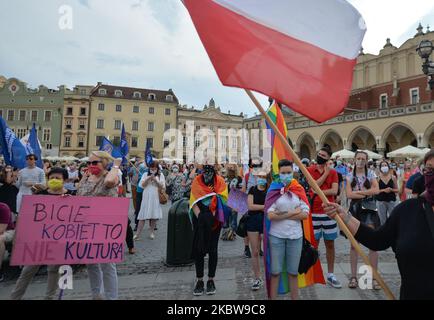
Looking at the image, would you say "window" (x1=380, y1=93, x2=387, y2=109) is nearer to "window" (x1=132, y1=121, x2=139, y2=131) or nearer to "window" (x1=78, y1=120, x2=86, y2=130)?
"window" (x1=132, y1=121, x2=139, y2=131)

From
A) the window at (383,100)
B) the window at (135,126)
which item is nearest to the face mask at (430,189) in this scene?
the window at (383,100)

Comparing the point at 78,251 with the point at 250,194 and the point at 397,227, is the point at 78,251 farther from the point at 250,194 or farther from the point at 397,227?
the point at 397,227

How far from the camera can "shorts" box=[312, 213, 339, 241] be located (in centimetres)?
452

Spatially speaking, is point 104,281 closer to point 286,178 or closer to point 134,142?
point 286,178

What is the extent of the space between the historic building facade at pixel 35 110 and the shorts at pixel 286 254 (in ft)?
192

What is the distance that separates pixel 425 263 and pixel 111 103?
6270cm

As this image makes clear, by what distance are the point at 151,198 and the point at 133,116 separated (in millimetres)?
56007

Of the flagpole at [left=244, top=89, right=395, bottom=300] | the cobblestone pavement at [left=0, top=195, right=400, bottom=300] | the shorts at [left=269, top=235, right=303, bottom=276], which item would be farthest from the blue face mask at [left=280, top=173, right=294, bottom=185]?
the cobblestone pavement at [left=0, top=195, right=400, bottom=300]

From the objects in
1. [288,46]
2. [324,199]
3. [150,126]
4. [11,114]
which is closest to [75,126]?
[11,114]

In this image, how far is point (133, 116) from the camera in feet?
199

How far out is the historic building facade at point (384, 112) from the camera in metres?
29.4

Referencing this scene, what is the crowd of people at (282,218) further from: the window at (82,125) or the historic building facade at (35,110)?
the window at (82,125)
